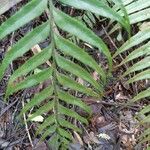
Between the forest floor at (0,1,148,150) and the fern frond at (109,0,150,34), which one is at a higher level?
the fern frond at (109,0,150,34)

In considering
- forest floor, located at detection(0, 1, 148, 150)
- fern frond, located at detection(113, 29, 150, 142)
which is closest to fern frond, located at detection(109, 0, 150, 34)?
fern frond, located at detection(113, 29, 150, 142)

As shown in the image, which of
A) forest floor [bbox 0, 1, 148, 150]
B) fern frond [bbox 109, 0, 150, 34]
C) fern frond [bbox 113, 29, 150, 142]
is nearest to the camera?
fern frond [bbox 113, 29, 150, 142]

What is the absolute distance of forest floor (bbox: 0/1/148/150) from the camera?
172cm

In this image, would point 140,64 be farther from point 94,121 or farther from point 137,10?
point 94,121

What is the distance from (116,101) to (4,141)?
22.7 inches

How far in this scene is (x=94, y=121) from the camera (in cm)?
182

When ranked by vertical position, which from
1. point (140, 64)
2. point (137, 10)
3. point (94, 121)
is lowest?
point (94, 121)

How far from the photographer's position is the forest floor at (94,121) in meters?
1.72

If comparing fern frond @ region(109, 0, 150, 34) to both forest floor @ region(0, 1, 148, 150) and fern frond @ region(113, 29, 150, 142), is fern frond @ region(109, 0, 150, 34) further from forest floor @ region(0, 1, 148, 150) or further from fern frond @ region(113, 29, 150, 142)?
forest floor @ region(0, 1, 148, 150)

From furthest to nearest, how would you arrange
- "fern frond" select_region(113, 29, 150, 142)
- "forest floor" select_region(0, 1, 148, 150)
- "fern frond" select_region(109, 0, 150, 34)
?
1. "forest floor" select_region(0, 1, 148, 150)
2. "fern frond" select_region(109, 0, 150, 34)
3. "fern frond" select_region(113, 29, 150, 142)

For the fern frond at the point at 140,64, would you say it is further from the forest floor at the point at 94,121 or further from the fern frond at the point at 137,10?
the forest floor at the point at 94,121

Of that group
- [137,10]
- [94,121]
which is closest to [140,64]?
[137,10]

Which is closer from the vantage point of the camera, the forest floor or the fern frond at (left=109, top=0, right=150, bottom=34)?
the fern frond at (left=109, top=0, right=150, bottom=34)

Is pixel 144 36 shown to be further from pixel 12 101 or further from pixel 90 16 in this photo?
pixel 12 101
